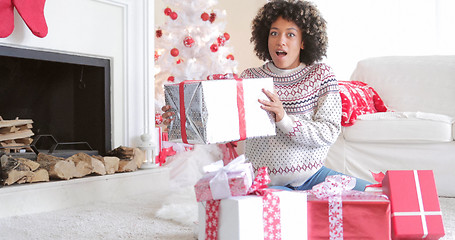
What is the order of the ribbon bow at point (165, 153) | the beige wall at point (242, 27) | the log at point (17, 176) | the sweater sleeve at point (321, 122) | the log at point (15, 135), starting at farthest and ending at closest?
the beige wall at point (242, 27) → the ribbon bow at point (165, 153) → the log at point (15, 135) → the log at point (17, 176) → the sweater sleeve at point (321, 122)

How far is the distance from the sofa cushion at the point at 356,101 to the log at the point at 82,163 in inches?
52.4

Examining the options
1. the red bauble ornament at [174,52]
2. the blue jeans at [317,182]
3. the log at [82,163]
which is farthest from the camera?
the red bauble ornament at [174,52]

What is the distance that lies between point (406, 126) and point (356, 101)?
13.0 inches

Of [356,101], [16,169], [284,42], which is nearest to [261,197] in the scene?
[284,42]

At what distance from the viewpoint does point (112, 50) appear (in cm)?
254

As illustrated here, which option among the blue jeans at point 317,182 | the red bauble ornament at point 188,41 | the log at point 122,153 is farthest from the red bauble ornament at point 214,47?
the blue jeans at point 317,182

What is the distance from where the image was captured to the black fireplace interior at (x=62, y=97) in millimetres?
2396

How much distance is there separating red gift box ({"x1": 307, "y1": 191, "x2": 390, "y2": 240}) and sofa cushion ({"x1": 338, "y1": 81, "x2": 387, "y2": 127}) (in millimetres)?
1397

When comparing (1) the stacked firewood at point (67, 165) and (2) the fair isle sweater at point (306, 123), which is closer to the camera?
(2) the fair isle sweater at point (306, 123)

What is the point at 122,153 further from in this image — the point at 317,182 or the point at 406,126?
the point at 406,126

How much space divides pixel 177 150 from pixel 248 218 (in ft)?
7.76

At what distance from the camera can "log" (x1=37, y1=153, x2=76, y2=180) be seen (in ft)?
7.00

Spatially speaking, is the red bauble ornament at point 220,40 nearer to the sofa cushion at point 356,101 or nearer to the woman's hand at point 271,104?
the sofa cushion at point 356,101

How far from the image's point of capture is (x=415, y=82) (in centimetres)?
302
